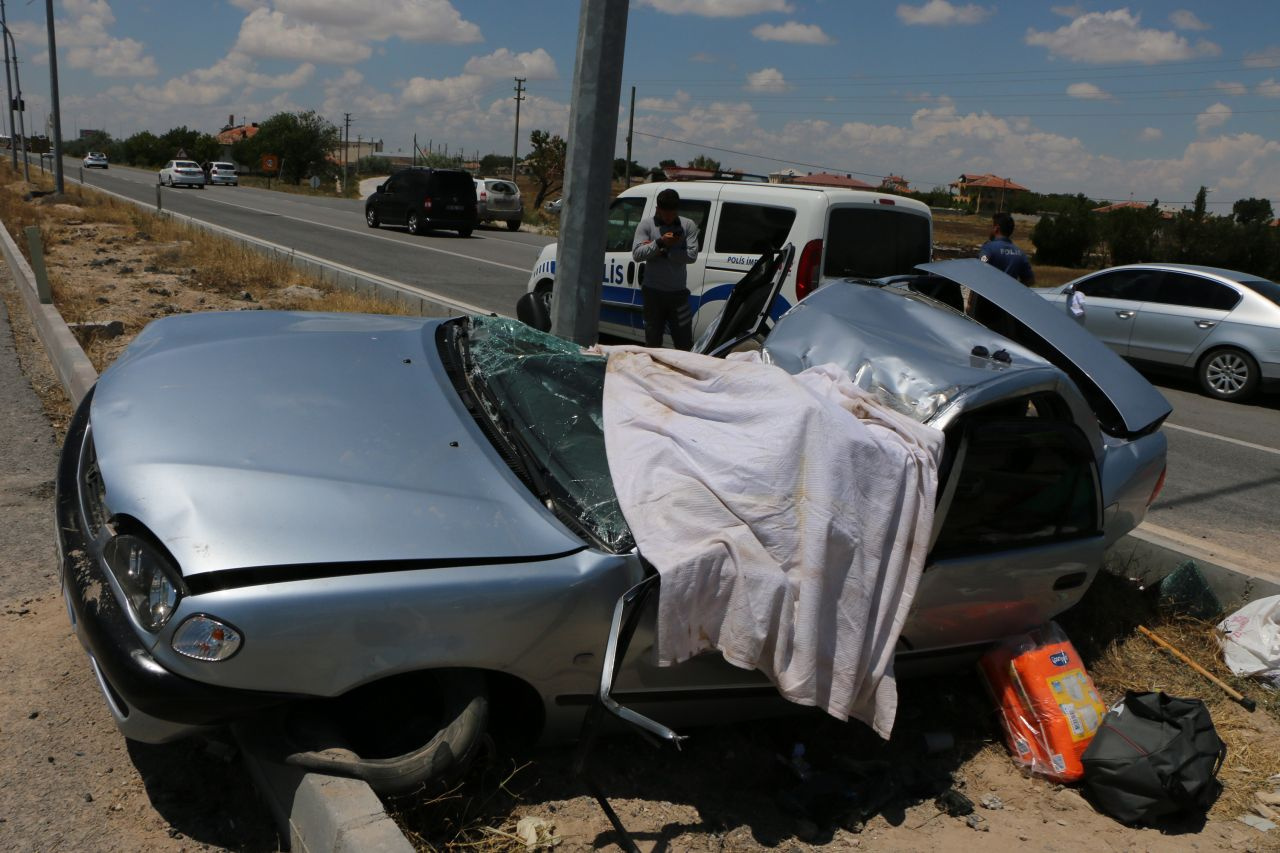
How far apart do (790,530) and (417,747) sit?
1.22 metres

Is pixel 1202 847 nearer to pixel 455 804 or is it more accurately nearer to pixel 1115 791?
pixel 1115 791

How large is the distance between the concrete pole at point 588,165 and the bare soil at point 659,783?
277 cm

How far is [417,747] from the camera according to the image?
107 inches

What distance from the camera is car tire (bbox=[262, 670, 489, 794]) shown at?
2.54 meters

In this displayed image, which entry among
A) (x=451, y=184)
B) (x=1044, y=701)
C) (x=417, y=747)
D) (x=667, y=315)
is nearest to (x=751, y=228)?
(x=667, y=315)

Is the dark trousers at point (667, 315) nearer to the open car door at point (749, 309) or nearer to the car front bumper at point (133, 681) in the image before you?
the open car door at point (749, 309)

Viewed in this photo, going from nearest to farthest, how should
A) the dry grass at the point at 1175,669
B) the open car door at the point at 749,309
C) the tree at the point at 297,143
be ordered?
the dry grass at the point at 1175,669
the open car door at the point at 749,309
the tree at the point at 297,143

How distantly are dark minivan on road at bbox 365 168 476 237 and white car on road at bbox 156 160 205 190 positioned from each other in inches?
925

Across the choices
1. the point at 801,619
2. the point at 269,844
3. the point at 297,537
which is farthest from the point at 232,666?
the point at 801,619

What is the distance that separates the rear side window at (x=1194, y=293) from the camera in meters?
11.5

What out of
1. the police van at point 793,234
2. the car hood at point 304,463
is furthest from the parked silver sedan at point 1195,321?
the car hood at point 304,463

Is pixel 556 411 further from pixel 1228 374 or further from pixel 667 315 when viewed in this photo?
pixel 1228 374

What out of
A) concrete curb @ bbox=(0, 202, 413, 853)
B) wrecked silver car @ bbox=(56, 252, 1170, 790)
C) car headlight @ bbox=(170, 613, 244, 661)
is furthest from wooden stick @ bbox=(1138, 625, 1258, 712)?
car headlight @ bbox=(170, 613, 244, 661)

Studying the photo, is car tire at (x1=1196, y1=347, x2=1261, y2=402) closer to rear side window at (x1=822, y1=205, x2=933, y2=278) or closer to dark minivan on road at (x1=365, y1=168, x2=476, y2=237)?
rear side window at (x1=822, y1=205, x2=933, y2=278)
